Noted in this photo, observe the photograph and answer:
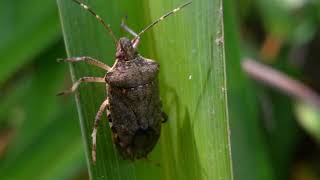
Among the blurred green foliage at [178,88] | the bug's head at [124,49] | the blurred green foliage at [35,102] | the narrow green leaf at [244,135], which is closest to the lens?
the blurred green foliage at [178,88]

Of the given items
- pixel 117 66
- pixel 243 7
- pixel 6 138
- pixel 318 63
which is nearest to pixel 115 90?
pixel 117 66

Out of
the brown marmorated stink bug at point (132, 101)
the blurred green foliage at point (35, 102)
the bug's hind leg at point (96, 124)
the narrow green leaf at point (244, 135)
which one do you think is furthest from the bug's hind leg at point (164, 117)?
the blurred green foliage at point (35, 102)

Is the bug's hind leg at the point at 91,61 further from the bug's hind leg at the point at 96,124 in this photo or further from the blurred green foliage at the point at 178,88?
the bug's hind leg at the point at 96,124

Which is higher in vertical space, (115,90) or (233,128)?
(115,90)

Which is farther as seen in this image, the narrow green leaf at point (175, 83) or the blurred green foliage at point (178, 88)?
the blurred green foliage at point (178, 88)

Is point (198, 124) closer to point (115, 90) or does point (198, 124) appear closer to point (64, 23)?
point (115, 90)

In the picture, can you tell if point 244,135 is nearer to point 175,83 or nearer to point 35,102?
point 175,83

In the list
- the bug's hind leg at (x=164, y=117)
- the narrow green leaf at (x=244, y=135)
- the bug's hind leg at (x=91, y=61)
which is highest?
the bug's hind leg at (x=91, y=61)

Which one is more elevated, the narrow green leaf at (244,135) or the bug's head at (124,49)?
the bug's head at (124,49)
